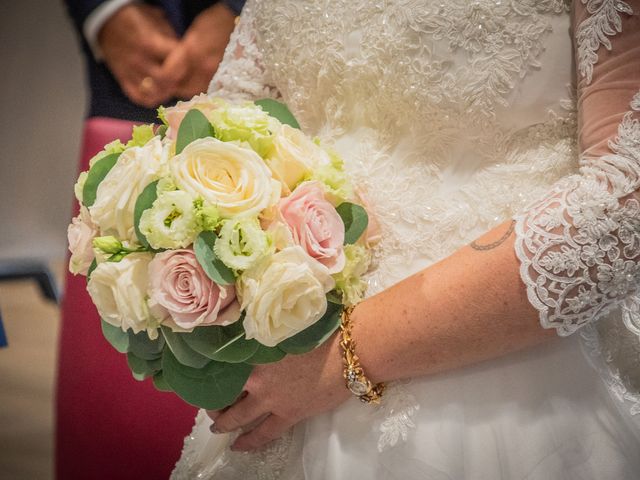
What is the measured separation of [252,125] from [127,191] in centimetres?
18

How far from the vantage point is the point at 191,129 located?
77cm

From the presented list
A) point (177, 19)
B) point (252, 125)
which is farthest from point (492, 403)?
point (177, 19)

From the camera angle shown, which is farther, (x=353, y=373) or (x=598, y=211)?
(x=353, y=373)

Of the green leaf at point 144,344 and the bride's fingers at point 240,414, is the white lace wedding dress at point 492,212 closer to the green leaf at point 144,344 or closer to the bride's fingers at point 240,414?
the bride's fingers at point 240,414

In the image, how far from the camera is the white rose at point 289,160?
773 mm

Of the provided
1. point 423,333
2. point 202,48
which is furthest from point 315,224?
point 202,48

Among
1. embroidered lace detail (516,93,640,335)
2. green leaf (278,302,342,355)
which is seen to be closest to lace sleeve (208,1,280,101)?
green leaf (278,302,342,355)

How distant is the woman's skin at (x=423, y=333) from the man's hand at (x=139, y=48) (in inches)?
49.5

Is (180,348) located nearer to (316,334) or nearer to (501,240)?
(316,334)

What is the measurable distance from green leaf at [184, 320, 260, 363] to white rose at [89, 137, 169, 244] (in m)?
0.14

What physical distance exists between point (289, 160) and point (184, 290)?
21cm

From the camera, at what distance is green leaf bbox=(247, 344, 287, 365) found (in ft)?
2.55

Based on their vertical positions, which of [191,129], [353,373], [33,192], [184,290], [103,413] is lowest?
[33,192]

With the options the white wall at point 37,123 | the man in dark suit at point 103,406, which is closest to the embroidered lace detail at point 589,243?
the man in dark suit at point 103,406
